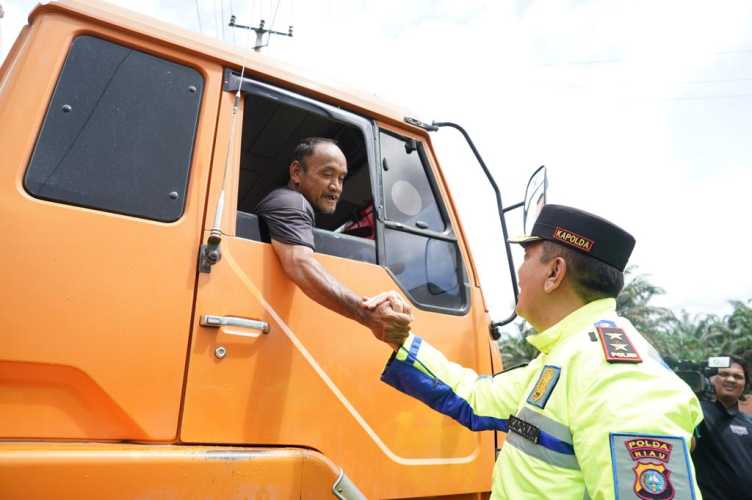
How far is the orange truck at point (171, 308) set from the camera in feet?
4.44

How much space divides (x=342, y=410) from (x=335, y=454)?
145 millimetres

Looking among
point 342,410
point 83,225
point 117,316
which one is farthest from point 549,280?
point 83,225

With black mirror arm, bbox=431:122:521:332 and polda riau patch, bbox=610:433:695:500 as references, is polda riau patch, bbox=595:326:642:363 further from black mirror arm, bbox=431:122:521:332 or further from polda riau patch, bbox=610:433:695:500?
black mirror arm, bbox=431:122:521:332

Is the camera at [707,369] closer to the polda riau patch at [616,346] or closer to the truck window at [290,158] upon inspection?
the truck window at [290,158]

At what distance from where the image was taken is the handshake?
1.68 metres

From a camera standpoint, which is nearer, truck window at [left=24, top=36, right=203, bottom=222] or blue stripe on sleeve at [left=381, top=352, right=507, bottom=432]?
truck window at [left=24, top=36, right=203, bottom=222]

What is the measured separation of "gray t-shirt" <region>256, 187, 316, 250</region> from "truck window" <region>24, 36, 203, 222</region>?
0.31 m

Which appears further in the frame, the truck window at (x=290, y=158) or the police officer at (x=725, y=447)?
the police officer at (x=725, y=447)

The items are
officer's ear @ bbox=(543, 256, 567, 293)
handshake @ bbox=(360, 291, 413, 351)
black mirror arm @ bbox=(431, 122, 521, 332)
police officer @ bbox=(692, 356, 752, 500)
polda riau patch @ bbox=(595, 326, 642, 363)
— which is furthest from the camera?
police officer @ bbox=(692, 356, 752, 500)

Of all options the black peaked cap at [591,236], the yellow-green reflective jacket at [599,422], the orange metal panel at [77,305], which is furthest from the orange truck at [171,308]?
the black peaked cap at [591,236]

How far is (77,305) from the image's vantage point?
140cm

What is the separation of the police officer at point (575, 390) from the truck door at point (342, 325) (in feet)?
0.72

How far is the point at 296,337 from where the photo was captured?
1.71 meters

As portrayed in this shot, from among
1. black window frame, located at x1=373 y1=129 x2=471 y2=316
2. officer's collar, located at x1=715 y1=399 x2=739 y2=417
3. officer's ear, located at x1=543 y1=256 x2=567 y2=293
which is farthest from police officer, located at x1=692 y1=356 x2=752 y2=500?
officer's ear, located at x1=543 y1=256 x2=567 y2=293
